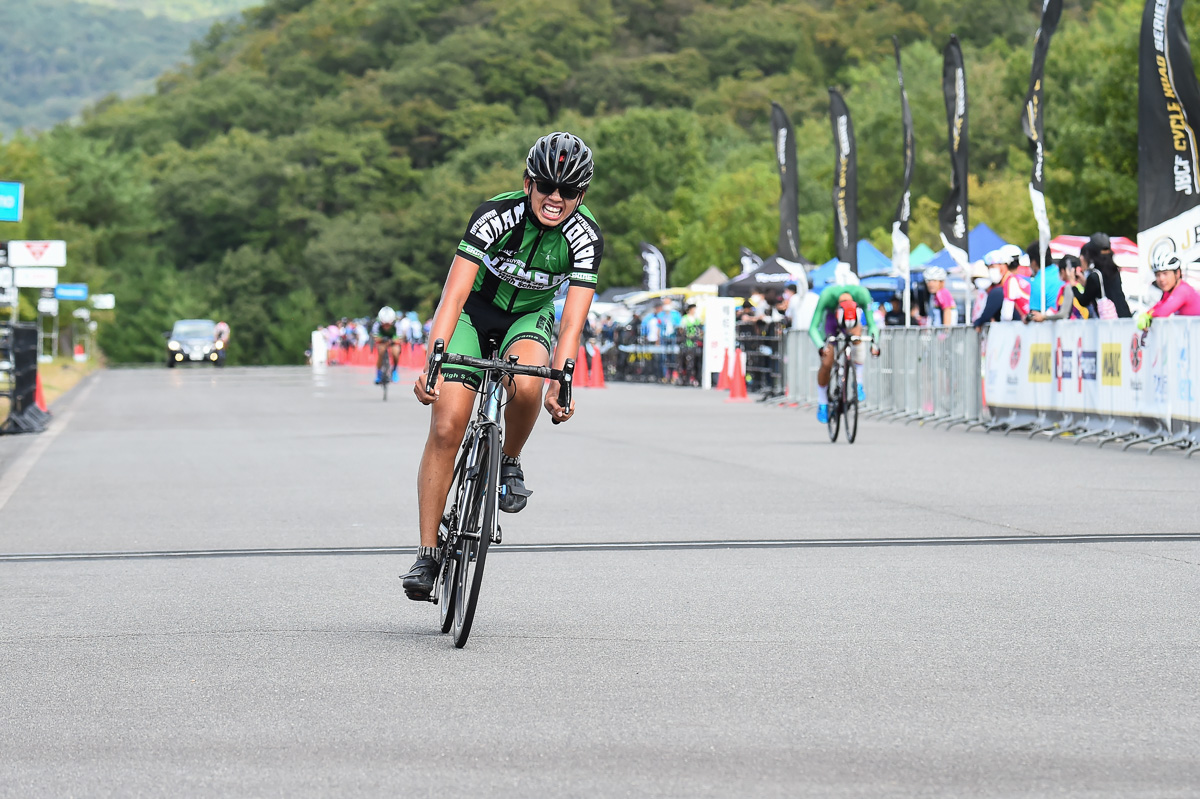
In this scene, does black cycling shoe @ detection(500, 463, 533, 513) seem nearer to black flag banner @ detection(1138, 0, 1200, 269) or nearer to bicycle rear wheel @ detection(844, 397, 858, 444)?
bicycle rear wheel @ detection(844, 397, 858, 444)

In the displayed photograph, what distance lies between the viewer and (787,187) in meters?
35.6

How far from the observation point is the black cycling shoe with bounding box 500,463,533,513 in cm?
696

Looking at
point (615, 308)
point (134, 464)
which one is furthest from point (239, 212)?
point (134, 464)

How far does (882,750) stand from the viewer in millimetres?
4992

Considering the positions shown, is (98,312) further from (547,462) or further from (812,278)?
(547,462)

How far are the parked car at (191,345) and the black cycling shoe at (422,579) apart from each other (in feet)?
218

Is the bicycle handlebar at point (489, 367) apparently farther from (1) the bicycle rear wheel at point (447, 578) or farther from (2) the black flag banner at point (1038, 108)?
(2) the black flag banner at point (1038, 108)

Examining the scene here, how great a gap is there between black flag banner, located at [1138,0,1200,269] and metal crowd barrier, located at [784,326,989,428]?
3.29m

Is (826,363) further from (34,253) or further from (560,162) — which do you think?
(34,253)

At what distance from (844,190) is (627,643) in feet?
83.5

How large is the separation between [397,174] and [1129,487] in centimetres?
10832

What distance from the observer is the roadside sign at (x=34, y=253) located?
95.5 feet

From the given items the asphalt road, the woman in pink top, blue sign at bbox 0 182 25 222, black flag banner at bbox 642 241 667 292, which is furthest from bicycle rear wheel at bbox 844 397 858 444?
black flag banner at bbox 642 241 667 292

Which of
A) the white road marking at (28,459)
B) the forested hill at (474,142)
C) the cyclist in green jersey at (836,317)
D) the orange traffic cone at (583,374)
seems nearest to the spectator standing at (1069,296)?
the cyclist in green jersey at (836,317)
